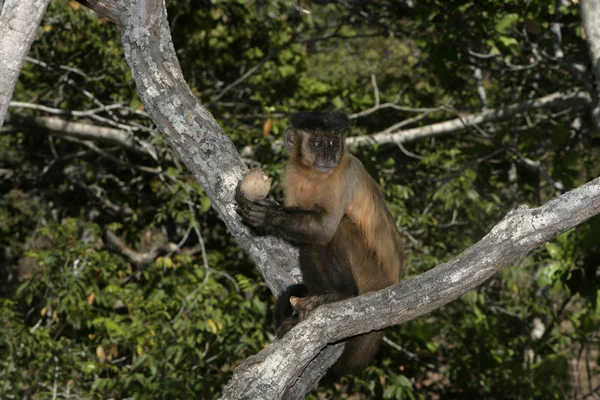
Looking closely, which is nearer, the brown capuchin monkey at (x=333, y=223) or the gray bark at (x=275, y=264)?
the gray bark at (x=275, y=264)

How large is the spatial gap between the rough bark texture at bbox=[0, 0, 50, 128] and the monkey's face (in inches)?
83.0

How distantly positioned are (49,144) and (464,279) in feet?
22.7

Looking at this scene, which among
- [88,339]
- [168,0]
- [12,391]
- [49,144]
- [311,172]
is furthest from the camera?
[49,144]

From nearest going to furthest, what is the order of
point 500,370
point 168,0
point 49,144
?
1. point 500,370
2. point 168,0
3. point 49,144

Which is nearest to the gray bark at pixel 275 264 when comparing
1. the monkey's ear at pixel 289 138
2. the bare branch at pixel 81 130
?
the monkey's ear at pixel 289 138

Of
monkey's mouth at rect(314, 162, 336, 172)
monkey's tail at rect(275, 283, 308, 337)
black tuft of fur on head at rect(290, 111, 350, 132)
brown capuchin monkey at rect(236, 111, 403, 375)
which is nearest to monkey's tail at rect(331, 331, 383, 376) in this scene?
brown capuchin monkey at rect(236, 111, 403, 375)

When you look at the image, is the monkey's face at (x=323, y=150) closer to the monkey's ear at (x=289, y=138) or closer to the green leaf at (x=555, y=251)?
the monkey's ear at (x=289, y=138)

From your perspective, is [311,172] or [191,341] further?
[191,341]

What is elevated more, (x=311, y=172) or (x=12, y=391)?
(x=311, y=172)

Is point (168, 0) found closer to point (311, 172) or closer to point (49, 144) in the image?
point (49, 144)

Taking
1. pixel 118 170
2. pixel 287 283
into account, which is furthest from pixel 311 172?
pixel 118 170

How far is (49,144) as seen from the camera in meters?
9.32

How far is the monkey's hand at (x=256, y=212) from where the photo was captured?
440 cm

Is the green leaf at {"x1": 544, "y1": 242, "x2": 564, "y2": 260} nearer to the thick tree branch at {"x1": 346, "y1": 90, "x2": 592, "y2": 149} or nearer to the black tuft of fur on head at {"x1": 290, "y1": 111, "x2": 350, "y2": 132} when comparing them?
the thick tree branch at {"x1": 346, "y1": 90, "x2": 592, "y2": 149}
